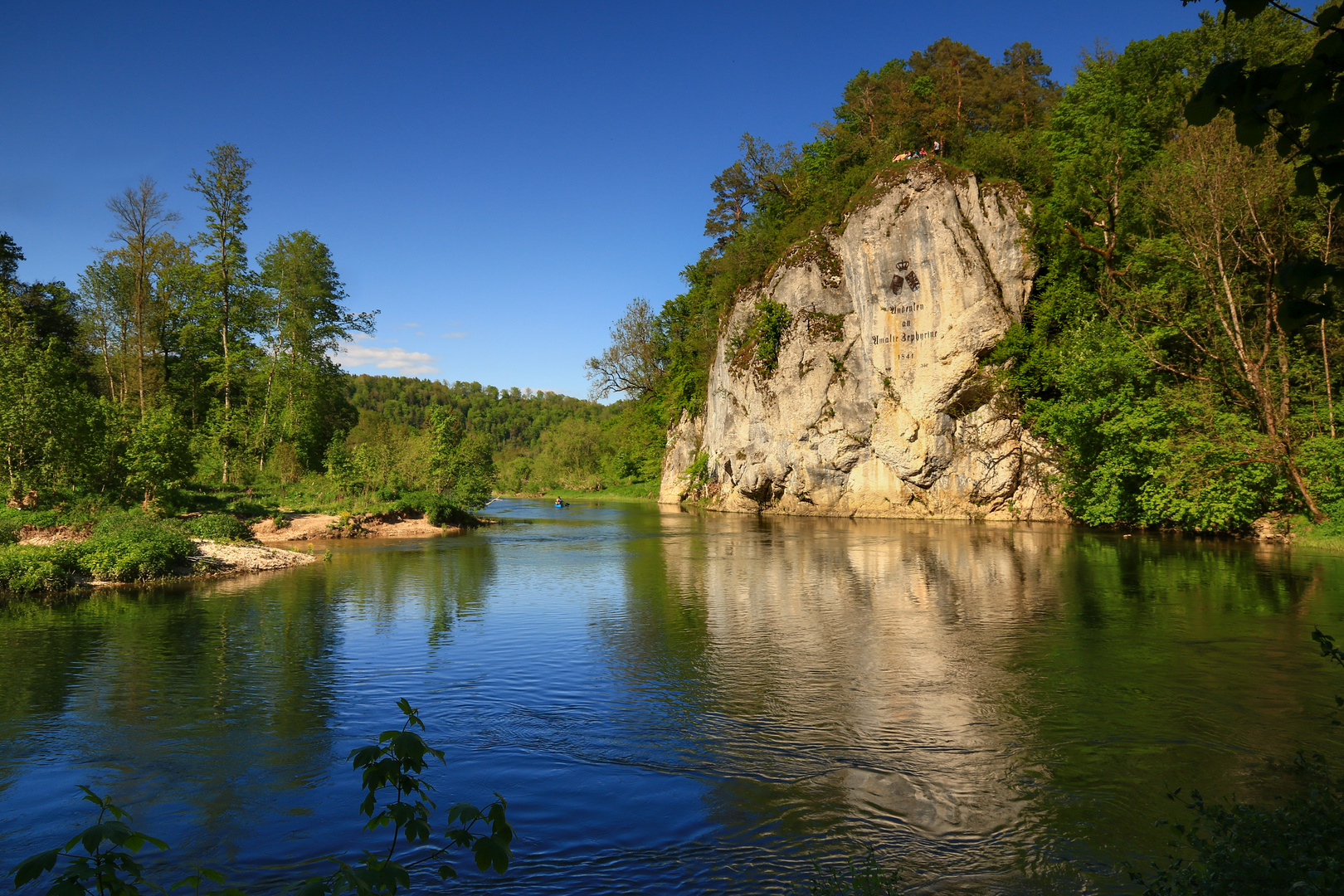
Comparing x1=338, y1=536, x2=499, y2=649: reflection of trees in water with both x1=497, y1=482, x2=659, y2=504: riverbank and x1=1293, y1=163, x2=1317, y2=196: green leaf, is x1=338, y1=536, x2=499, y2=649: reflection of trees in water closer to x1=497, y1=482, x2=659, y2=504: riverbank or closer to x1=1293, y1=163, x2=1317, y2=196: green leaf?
x1=1293, y1=163, x2=1317, y2=196: green leaf

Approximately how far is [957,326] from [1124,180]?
974 cm

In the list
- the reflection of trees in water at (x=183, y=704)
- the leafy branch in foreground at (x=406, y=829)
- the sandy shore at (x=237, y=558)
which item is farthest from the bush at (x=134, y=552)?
the leafy branch in foreground at (x=406, y=829)

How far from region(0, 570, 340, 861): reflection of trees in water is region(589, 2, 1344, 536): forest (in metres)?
19.1

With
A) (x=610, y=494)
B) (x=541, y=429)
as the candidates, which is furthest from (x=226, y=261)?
(x=541, y=429)

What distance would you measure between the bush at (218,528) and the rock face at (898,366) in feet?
102

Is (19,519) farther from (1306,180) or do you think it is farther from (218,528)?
(1306,180)

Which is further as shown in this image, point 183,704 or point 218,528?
point 218,528

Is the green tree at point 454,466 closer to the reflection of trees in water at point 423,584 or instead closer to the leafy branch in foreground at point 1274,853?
the reflection of trees in water at point 423,584

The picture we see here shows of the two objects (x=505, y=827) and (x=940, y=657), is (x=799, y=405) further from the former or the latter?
(x=505, y=827)

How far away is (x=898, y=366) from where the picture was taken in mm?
42844

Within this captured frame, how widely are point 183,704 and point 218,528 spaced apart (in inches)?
718

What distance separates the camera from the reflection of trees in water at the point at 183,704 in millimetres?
7613

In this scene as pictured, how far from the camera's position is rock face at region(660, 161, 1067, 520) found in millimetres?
40125

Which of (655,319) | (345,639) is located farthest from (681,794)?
(655,319)
